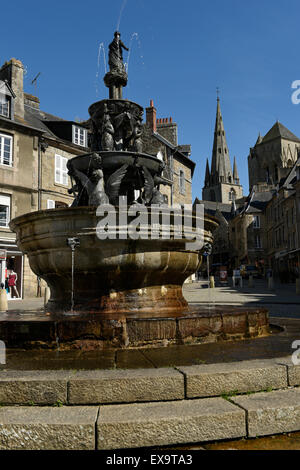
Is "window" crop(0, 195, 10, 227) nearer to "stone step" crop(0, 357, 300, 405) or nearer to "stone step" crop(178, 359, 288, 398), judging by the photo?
"stone step" crop(0, 357, 300, 405)

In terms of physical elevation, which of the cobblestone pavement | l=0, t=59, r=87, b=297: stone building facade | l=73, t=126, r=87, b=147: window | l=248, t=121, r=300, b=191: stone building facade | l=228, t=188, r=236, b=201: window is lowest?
the cobblestone pavement

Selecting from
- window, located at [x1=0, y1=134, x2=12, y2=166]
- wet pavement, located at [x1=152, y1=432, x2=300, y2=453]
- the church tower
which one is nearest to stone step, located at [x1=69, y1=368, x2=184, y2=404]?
wet pavement, located at [x1=152, y1=432, x2=300, y2=453]

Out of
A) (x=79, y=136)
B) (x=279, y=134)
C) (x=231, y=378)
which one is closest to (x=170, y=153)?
(x=79, y=136)

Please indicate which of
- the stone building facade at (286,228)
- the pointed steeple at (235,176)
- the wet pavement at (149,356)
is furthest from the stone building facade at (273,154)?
the wet pavement at (149,356)

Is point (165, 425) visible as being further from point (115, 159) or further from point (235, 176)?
point (235, 176)

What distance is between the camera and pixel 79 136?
2841 cm

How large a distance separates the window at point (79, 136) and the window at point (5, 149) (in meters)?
5.45

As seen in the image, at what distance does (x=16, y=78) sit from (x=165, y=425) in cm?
2683

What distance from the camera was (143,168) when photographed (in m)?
7.16

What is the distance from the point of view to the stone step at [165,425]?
2.61 meters

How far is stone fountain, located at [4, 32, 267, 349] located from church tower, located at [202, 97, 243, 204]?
111156 millimetres

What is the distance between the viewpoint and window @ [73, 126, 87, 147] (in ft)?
92.2
